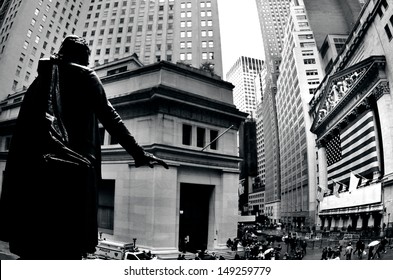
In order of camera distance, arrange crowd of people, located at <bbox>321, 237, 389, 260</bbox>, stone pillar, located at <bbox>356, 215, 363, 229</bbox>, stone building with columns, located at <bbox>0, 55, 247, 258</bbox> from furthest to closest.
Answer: stone building with columns, located at <bbox>0, 55, 247, 258</bbox>
stone pillar, located at <bbox>356, 215, 363, 229</bbox>
crowd of people, located at <bbox>321, 237, 389, 260</bbox>

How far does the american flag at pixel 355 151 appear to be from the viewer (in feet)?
24.2

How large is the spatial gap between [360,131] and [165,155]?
7.35m

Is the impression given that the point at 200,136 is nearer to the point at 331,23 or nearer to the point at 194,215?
the point at 194,215

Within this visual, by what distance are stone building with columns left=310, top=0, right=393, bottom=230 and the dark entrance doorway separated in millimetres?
6027

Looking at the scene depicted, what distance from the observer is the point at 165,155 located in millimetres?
12789

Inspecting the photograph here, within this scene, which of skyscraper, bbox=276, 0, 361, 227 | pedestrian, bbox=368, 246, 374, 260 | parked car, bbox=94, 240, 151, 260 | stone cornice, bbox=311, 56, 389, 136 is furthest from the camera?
parked car, bbox=94, 240, 151, 260

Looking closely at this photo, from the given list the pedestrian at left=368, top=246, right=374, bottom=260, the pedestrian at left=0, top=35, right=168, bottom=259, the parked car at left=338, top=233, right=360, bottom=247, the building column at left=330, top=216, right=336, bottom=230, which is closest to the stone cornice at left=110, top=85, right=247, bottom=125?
the building column at left=330, top=216, right=336, bottom=230

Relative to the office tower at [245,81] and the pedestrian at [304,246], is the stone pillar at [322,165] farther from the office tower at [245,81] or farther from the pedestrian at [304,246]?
the office tower at [245,81]

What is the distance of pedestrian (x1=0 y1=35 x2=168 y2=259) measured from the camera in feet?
8.06

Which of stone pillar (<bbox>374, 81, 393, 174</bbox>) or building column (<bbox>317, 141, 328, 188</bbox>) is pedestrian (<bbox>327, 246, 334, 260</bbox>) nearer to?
building column (<bbox>317, 141, 328, 188</bbox>)

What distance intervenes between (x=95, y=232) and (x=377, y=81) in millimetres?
8162

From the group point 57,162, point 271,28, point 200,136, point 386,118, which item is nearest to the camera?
point 57,162

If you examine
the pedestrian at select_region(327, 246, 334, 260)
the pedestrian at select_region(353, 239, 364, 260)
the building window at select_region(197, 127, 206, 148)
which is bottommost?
the pedestrian at select_region(327, 246, 334, 260)

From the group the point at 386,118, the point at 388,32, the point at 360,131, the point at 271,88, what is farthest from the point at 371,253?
the point at 271,88
